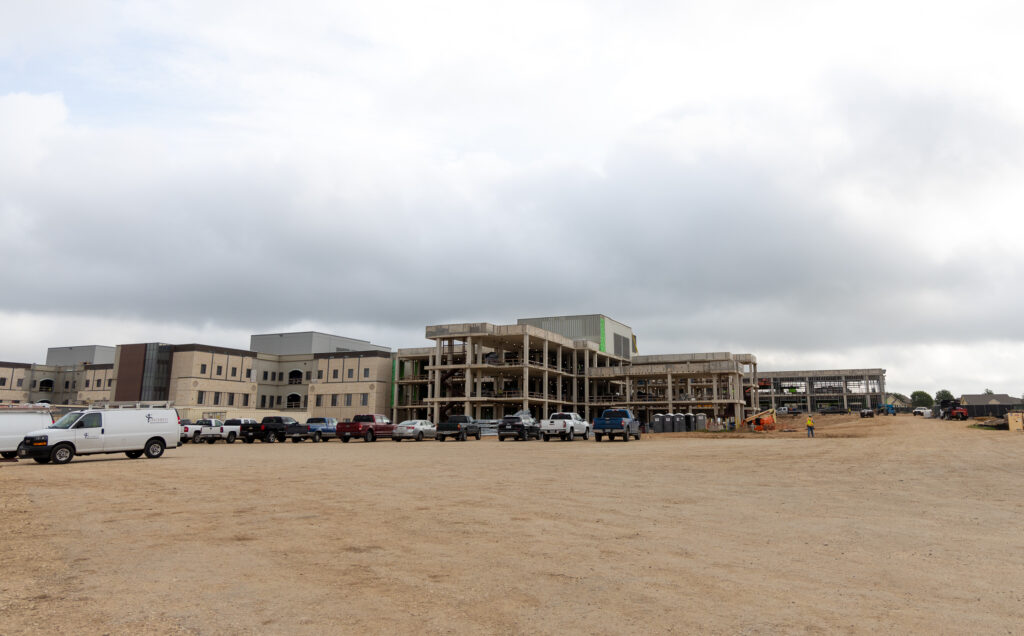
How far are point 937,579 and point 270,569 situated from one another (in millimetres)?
7265

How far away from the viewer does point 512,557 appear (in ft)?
26.9

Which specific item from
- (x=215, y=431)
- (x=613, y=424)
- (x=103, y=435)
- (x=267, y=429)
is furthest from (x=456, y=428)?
(x=103, y=435)

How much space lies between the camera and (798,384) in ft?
463

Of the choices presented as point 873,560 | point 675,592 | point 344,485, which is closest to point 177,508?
point 344,485

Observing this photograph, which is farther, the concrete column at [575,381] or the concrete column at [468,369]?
the concrete column at [575,381]

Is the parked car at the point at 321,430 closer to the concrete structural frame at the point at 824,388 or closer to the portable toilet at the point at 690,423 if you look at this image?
the portable toilet at the point at 690,423

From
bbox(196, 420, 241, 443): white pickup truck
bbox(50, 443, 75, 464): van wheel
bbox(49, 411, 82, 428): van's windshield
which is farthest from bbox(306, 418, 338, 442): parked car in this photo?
bbox(50, 443, 75, 464): van wheel

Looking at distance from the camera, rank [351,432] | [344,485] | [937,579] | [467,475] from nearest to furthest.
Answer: [937,579] → [344,485] → [467,475] → [351,432]

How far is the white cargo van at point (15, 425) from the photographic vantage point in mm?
25281

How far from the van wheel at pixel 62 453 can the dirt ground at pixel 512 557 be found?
858cm

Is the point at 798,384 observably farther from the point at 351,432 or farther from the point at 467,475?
the point at 467,475

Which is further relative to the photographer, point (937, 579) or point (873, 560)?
point (873, 560)

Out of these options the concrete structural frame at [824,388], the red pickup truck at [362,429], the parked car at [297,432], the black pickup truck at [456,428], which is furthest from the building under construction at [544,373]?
the concrete structural frame at [824,388]

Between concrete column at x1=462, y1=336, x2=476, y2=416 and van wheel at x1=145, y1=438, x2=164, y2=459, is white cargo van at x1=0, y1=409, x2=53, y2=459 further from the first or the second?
concrete column at x1=462, y1=336, x2=476, y2=416
